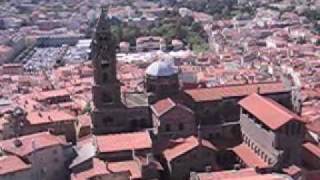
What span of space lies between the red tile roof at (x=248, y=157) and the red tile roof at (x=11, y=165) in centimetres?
1740

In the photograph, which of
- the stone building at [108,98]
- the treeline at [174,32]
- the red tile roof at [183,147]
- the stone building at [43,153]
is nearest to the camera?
the red tile roof at [183,147]

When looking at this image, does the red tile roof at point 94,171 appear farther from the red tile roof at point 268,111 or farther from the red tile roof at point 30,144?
the red tile roof at point 268,111

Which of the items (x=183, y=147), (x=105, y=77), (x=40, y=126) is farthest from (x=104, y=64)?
(x=40, y=126)

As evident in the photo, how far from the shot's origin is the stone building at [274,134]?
157ft

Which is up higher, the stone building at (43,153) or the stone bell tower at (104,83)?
the stone bell tower at (104,83)

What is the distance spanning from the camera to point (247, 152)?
5166 cm

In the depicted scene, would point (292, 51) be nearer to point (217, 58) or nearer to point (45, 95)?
point (217, 58)

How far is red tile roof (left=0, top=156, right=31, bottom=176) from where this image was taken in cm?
4872

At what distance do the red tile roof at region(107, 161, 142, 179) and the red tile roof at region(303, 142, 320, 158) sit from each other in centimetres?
1409

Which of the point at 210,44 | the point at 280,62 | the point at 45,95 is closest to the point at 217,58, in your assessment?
the point at 280,62

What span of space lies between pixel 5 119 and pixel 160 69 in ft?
61.9

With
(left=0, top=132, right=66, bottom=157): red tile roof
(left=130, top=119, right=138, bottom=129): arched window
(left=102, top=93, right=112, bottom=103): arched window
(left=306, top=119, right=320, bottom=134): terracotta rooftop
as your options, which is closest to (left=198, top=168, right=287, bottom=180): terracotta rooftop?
(left=130, top=119, right=138, bottom=129): arched window

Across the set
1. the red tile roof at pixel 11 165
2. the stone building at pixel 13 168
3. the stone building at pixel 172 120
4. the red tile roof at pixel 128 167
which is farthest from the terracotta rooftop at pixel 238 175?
the red tile roof at pixel 11 165

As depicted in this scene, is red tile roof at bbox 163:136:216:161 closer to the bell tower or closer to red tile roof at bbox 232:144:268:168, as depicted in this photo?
red tile roof at bbox 232:144:268:168
